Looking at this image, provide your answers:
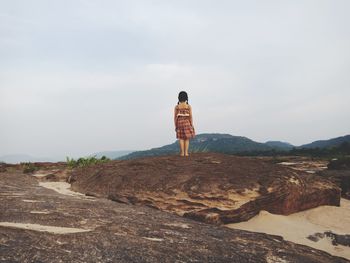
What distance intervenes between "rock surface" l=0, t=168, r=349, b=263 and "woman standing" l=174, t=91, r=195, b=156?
6135 mm

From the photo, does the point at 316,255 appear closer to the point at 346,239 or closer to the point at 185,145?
the point at 346,239

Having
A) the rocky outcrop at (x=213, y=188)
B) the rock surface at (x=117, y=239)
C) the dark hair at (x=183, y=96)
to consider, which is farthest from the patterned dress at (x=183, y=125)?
the rock surface at (x=117, y=239)

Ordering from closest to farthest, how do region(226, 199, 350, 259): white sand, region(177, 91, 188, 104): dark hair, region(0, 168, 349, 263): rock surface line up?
1. region(0, 168, 349, 263): rock surface
2. region(226, 199, 350, 259): white sand
3. region(177, 91, 188, 104): dark hair

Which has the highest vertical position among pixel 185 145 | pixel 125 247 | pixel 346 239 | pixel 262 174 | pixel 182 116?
pixel 182 116

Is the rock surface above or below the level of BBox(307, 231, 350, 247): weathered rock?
above

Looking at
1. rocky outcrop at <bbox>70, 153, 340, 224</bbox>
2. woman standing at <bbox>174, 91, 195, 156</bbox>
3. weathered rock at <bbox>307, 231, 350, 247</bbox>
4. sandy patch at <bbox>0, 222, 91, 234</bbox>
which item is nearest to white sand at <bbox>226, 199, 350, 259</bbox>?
weathered rock at <bbox>307, 231, 350, 247</bbox>

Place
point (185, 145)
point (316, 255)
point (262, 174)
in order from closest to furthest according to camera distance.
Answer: point (316, 255), point (262, 174), point (185, 145)

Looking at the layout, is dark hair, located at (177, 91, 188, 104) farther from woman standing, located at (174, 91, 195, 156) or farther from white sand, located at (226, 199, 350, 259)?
white sand, located at (226, 199, 350, 259)

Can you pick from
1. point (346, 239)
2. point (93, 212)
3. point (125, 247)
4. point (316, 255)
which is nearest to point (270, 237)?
point (316, 255)

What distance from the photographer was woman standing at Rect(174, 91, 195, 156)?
1264 cm

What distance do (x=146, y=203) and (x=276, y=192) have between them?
9.86ft

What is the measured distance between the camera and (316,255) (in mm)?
5352

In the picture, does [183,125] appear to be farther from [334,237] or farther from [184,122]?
[334,237]

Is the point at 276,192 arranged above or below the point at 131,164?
below
